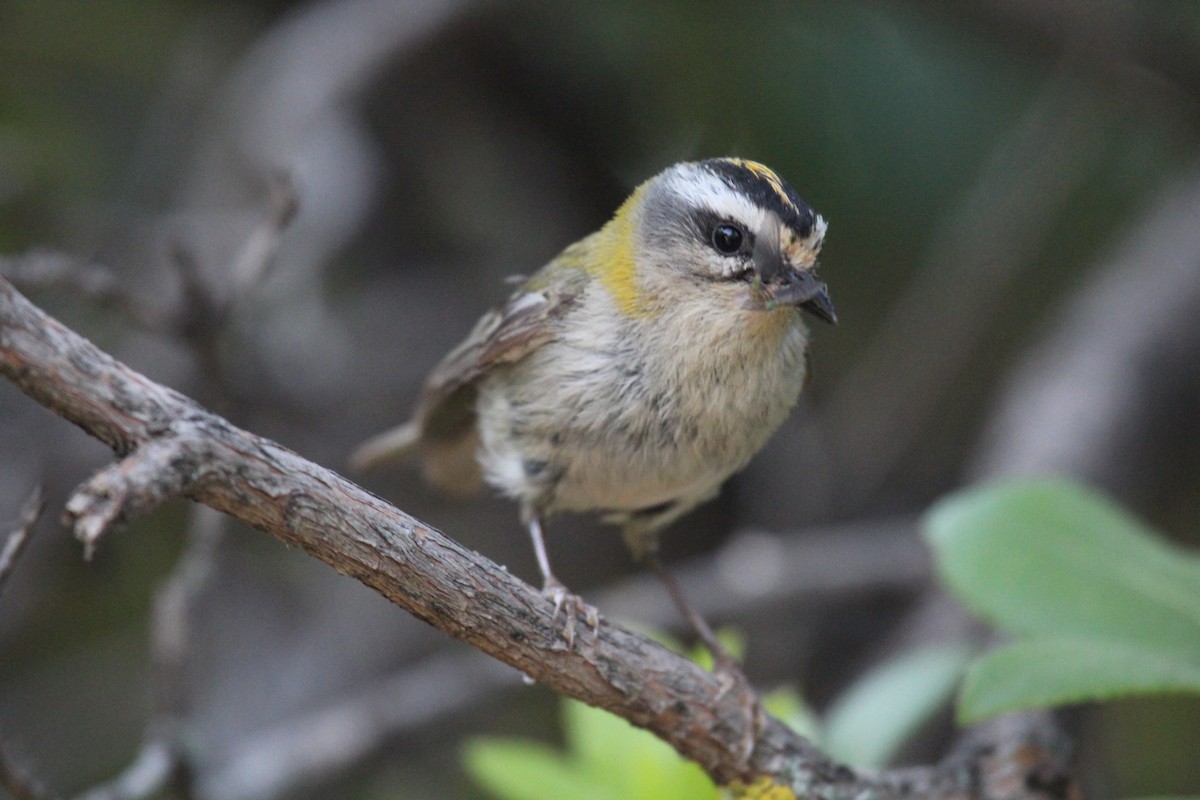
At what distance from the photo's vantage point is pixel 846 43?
15.4ft

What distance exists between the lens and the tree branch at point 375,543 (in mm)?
1485

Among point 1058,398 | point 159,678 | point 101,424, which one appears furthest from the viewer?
point 1058,398

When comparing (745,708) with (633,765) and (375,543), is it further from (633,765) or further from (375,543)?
(375,543)

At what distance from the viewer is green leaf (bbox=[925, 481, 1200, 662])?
250 cm

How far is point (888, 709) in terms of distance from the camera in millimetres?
2959

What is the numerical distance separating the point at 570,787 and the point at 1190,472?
3.61m

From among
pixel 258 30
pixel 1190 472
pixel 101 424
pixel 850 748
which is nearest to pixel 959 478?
pixel 1190 472

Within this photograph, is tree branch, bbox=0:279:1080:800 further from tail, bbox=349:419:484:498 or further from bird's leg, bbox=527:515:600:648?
tail, bbox=349:419:484:498

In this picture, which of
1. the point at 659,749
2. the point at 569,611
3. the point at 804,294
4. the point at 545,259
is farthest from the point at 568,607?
the point at 545,259

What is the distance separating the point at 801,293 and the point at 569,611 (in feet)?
2.69

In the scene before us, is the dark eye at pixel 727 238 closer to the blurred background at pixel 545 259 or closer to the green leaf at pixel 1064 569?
the green leaf at pixel 1064 569

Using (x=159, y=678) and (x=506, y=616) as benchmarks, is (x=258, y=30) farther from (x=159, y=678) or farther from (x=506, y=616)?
(x=506, y=616)

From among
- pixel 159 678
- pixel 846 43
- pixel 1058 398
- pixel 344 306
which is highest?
pixel 846 43

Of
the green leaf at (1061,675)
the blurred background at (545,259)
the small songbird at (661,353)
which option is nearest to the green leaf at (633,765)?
the small songbird at (661,353)
